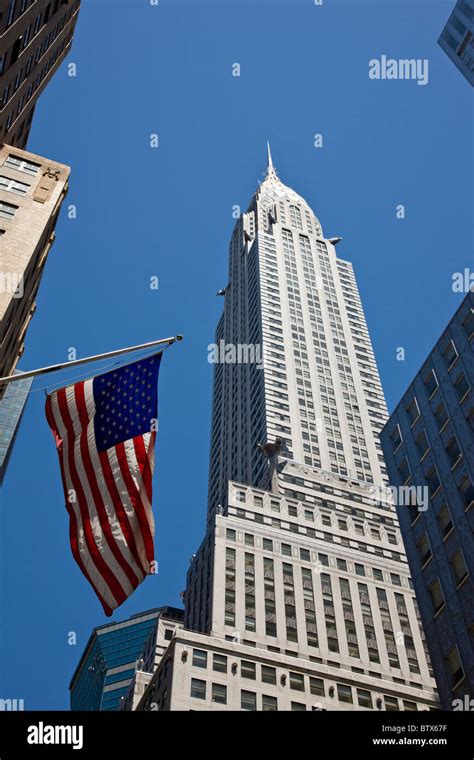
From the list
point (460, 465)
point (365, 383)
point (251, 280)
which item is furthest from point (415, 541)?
point (251, 280)

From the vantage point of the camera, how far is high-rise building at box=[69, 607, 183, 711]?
487ft

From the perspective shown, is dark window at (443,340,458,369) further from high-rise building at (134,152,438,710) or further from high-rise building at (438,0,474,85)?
high-rise building at (438,0,474,85)

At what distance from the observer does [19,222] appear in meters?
31.1

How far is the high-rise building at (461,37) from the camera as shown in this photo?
318 ft

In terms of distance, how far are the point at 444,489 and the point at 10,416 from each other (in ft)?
411

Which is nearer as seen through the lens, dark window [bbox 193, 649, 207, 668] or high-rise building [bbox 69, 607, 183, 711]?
dark window [bbox 193, 649, 207, 668]

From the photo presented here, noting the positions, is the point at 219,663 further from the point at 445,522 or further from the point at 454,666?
the point at 454,666

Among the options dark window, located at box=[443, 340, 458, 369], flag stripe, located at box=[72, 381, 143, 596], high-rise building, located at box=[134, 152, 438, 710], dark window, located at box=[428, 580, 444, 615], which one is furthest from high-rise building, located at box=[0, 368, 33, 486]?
flag stripe, located at box=[72, 381, 143, 596]

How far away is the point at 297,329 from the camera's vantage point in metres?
131

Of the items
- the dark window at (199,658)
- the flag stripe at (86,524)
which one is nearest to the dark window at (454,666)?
the flag stripe at (86,524)

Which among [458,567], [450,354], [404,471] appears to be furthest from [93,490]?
[450,354]

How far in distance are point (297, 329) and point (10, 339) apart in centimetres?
9847

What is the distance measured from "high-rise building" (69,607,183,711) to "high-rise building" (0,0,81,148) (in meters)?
108
